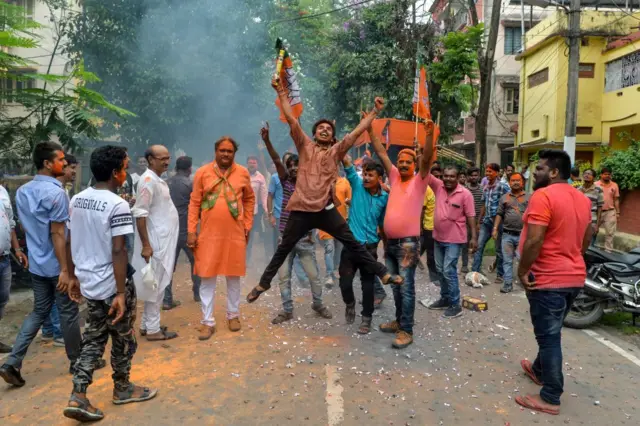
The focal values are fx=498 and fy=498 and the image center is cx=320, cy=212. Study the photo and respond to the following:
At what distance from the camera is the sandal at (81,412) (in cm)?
330

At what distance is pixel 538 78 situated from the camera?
22109mm

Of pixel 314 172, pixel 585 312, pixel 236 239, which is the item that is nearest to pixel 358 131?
pixel 314 172

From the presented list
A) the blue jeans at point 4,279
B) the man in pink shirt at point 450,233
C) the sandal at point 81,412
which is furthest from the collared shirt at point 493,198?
the blue jeans at point 4,279

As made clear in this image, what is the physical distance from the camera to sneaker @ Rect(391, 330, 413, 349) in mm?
4875

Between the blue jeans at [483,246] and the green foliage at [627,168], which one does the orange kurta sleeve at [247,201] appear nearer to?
the blue jeans at [483,246]

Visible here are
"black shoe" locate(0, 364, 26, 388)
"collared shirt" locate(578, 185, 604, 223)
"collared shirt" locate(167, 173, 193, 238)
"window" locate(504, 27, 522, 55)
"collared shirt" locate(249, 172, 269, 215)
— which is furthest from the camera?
"window" locate(504, 27, 522, 55)

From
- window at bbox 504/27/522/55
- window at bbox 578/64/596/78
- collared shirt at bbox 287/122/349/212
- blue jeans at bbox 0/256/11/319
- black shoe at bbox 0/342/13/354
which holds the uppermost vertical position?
window at bbox 504/27/522/55

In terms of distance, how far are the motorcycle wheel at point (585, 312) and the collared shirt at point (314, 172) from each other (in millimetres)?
3601

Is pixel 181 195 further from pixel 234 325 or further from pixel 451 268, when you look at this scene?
pixel 451 268

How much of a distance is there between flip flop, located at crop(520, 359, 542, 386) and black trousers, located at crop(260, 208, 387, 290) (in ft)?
4.81

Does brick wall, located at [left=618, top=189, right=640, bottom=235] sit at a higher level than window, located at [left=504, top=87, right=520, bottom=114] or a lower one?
lower

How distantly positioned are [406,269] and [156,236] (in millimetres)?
2572

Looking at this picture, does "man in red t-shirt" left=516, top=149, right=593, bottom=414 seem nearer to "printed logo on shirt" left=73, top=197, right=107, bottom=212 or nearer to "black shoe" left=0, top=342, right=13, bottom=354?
"printed logo on shirt" left=73, top=197, right=107, bottom=212

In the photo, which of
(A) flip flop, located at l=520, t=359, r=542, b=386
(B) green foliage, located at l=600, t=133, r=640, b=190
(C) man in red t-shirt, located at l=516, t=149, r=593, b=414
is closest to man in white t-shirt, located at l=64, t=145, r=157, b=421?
(C) man in red t-shirt, located at l=516, t=149, r=593, b=414
